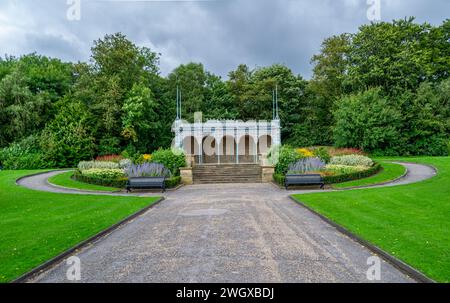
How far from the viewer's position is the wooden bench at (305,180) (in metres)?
17.7

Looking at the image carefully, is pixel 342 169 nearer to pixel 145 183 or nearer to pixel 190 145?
pixel 145 183

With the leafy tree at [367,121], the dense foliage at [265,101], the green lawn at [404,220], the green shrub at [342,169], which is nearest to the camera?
the green lawn at [404,220]

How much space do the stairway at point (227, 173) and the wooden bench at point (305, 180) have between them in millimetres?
6004

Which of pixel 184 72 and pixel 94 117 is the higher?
pixel 184 72

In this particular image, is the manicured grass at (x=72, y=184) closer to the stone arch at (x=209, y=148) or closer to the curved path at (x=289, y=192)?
the curved path at (x=289, y=192)

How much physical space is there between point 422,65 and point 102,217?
36.7 m

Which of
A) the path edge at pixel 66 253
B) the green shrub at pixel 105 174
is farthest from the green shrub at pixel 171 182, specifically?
the path edge at pixel 66 253

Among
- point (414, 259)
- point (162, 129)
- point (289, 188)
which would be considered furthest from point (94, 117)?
point (414, 259)

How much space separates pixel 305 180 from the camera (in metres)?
17.9

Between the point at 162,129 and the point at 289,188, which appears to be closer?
the point at 289,188

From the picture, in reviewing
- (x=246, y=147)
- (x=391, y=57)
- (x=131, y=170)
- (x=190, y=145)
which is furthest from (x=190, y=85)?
(x=131, y=170)
